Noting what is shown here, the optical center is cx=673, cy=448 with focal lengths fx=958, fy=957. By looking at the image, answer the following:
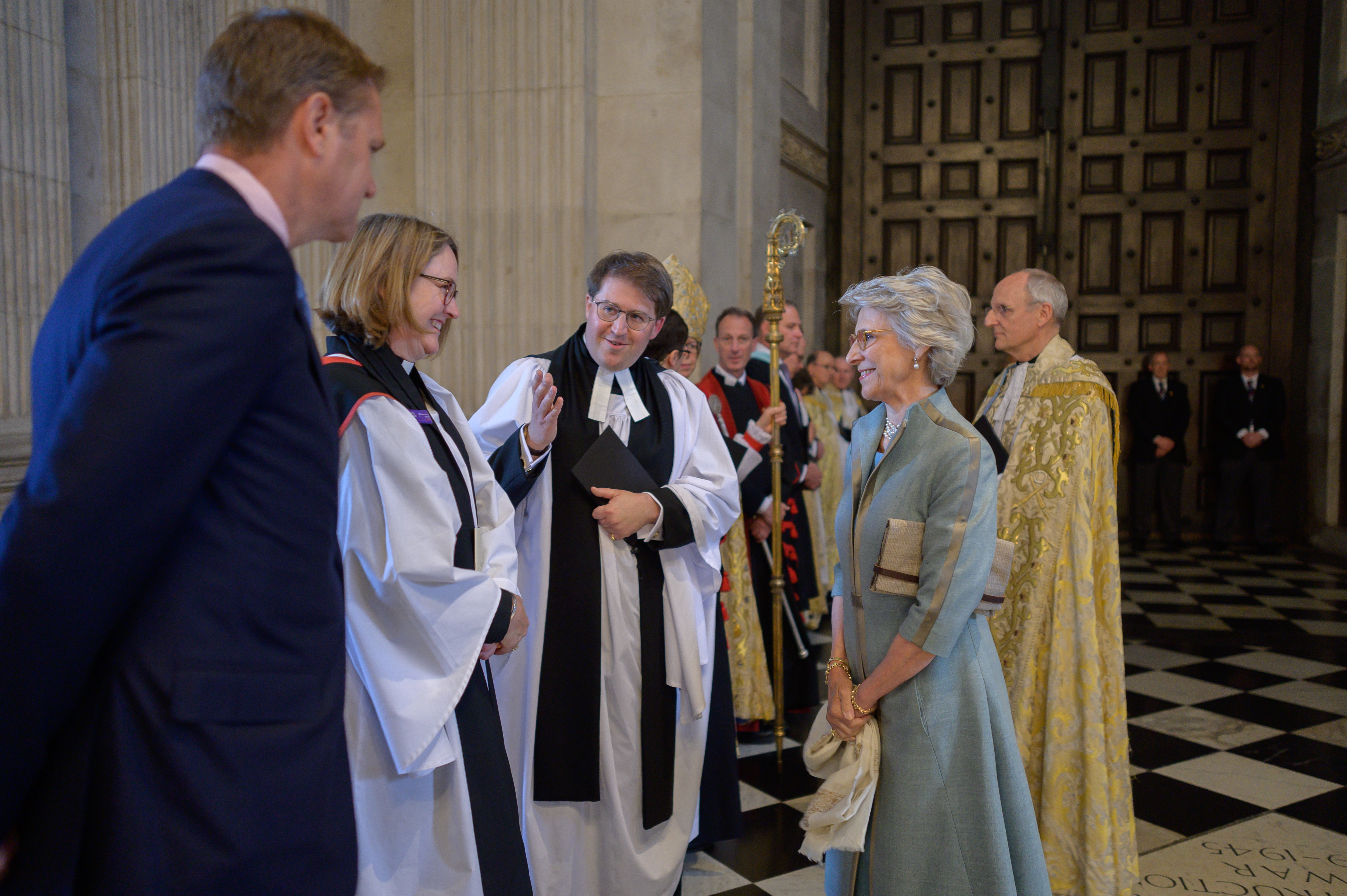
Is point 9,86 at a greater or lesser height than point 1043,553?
greater

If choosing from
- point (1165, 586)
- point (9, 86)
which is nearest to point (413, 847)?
point (9, 86)

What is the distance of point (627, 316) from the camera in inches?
97.0

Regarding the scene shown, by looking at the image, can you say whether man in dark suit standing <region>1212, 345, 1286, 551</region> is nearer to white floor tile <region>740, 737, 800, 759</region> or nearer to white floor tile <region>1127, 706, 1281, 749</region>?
white floor tile <region>1127, 706, 1281, 749</region>

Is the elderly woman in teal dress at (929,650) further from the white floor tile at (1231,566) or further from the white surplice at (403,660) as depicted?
the white floor tile at (1231,566)

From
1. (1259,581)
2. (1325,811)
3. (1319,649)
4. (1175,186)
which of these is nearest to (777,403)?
Result: (1325,811)

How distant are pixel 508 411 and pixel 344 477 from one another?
2.73 ft

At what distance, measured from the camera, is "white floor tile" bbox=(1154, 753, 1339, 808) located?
3.35 meters

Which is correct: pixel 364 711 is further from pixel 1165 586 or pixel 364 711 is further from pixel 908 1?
pixel 908 1

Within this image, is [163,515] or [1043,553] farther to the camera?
[1043,553]

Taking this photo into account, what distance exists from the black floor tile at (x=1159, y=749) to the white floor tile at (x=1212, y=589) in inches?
128

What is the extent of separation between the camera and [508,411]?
2.47 meters

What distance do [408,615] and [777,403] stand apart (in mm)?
2143

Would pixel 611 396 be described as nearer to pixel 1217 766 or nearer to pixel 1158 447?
pixel 1217 766

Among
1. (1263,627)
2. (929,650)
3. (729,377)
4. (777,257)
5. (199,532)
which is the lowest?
(1263,627)
